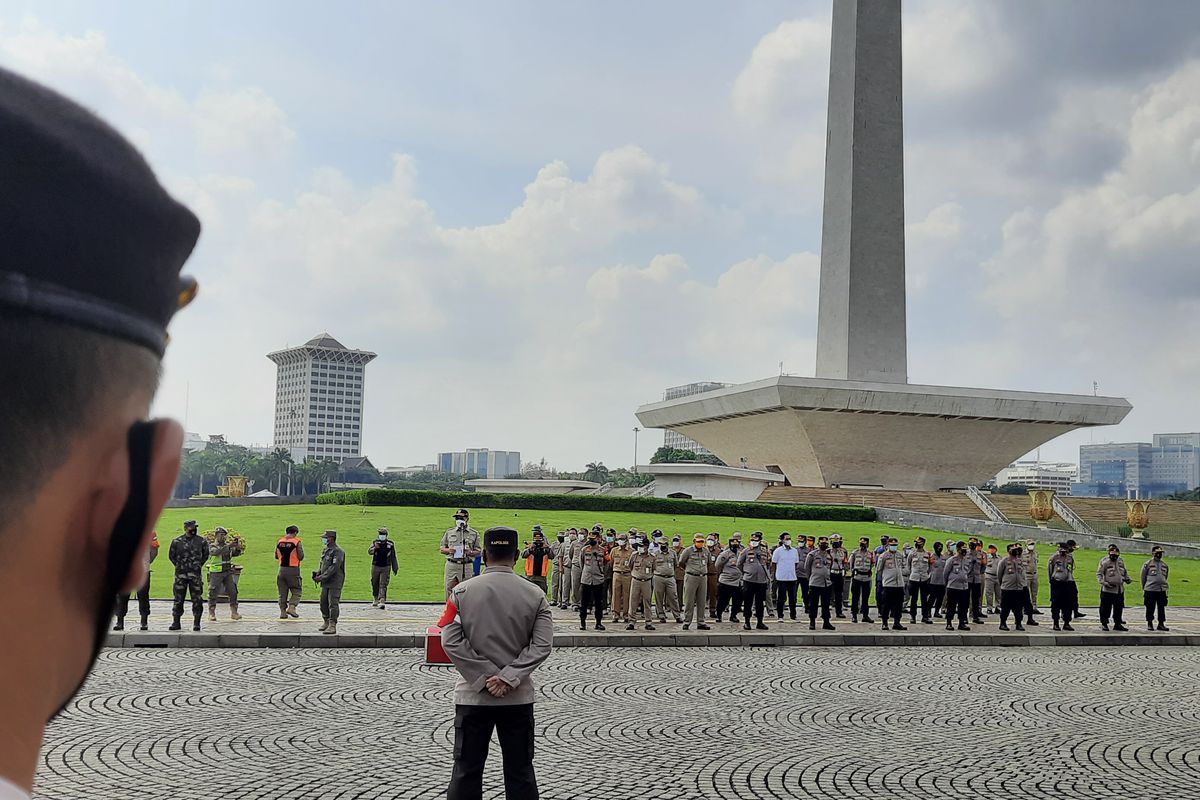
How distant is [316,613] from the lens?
1908cm

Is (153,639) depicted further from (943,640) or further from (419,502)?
(419,502)

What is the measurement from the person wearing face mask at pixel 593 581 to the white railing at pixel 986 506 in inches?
1125

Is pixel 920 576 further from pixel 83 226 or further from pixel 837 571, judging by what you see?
pixel 83 226

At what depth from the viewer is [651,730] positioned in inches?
361

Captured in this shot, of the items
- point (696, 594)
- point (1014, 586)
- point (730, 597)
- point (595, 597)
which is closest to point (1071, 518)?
point (1014, 586)

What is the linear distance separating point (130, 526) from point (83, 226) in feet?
0.79

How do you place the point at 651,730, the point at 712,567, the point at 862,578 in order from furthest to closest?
the point at 712,567
the point at 862,578
the point at 651,730

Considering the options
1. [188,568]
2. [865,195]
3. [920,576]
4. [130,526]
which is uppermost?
[865,195]

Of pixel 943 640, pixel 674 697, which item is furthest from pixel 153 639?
pixel 943 640

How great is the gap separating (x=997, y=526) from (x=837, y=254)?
15.1m

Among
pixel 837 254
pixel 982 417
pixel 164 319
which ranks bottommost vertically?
pixel 164 319

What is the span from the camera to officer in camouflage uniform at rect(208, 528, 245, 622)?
17.4m

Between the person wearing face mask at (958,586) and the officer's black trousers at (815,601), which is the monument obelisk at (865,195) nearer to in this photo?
the person wearing face mask at (958,586)

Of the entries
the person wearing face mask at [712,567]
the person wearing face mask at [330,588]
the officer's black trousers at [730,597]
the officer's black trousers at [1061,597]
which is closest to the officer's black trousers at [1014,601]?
the officer's black trousers at [1061,597]
